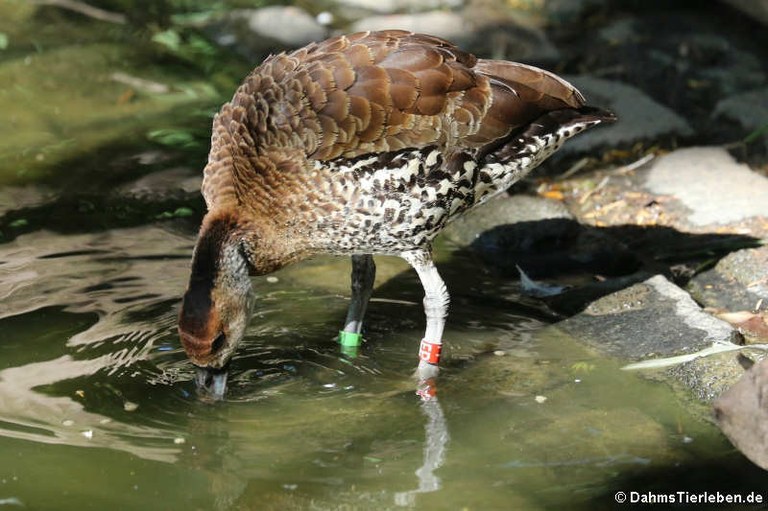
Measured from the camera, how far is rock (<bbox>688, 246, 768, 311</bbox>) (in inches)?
270

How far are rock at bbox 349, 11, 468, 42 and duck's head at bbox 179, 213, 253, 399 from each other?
498 centimetres

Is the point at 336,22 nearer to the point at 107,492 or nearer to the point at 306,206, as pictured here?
the point at 306,206

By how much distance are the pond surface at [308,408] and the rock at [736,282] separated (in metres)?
1.00

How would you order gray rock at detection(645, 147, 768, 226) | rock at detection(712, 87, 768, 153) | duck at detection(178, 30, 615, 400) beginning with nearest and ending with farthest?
duck at detection(178, 30, 615, 400), gray rock at detection(645, 147, 768, 226), rock at detection(712, 87, 768, 153)

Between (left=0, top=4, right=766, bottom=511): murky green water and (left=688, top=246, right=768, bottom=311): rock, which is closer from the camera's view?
(left=0, top=4, right=766, bottom=511): murky green water

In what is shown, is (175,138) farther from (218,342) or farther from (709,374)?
(709,374)

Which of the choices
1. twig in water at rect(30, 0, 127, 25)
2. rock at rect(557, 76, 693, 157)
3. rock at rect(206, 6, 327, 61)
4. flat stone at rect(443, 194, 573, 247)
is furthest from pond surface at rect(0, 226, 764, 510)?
twig in water at rect(30, 0, 127, 25)

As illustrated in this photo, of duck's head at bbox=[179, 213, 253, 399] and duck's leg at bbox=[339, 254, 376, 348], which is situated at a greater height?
duck's head at bbox=[179, 213, 253, 399]

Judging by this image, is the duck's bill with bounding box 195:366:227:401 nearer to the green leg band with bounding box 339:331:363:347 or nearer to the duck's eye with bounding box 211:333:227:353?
the duck's eye with bounding box 211:333:227:353

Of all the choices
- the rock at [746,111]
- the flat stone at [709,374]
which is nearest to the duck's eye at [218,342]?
the flat stone at [709,374]

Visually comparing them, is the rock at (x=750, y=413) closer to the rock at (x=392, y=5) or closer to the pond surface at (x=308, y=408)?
the pond surface at (x=308, y=408)

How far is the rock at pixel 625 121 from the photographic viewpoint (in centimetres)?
888

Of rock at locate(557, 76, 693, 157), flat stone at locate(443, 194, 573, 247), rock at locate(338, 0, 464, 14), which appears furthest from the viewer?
rock at locate(338, 0, 464, 14)

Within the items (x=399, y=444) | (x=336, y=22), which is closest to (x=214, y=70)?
(x=336, y=22)
